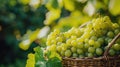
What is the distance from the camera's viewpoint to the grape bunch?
176 centimetres

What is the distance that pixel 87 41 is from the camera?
1792 millimetres

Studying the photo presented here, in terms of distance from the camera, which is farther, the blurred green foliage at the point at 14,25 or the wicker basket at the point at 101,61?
the blurred green foliage at the point at 14,25

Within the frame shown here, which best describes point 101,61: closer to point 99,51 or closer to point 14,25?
point 99,51

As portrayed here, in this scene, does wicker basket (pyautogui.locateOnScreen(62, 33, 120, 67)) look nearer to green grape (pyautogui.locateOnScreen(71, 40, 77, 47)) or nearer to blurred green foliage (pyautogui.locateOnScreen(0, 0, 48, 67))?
green grape (pyautogui.locateOnScreen(71, 40, 77, 47))

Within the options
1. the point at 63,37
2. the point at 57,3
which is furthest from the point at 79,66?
the point at 57,3

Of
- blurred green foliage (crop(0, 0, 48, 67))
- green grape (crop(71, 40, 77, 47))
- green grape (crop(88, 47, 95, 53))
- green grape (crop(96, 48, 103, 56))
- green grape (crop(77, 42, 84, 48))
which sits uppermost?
blurred green foliage (crop(0, 0, 48, 67))

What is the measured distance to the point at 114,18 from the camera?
8.52ft

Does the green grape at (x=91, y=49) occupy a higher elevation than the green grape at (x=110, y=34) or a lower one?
lower

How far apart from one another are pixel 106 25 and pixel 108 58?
0.18 m

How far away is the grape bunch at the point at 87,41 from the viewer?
1.76m

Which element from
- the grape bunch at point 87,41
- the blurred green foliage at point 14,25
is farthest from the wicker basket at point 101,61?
the blurred green foliage at point 14,25

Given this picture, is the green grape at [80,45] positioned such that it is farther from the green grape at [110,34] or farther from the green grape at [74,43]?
the green grape at [110,34]

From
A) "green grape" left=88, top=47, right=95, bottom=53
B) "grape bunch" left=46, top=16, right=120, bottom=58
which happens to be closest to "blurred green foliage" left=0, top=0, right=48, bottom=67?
"grape bunch" left=46, top=16, right=120, bottom=58

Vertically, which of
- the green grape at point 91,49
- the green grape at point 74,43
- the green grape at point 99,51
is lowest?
the green grape at point 99,51
